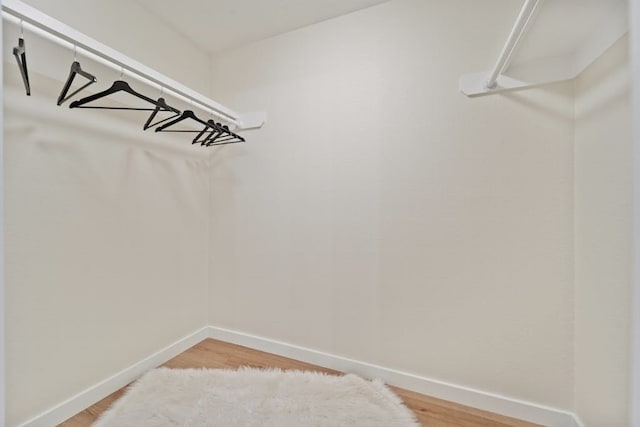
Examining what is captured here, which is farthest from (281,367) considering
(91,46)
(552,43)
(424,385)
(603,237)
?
(552,43)

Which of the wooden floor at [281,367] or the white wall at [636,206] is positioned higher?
the white wall at [636,206]

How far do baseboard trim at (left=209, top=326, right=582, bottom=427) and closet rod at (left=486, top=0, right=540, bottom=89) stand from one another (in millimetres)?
1606

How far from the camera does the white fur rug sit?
1.33m

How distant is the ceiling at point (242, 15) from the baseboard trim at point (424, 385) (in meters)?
2.18

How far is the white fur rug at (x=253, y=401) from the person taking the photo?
Answer: 1.33 metres

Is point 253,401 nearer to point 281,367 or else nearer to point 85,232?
point 281,367

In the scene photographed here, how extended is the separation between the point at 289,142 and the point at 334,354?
1.45 metres

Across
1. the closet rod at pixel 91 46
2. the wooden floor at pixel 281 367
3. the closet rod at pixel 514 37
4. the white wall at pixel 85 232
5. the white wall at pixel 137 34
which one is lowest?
the wooden floor at pixel 281 367

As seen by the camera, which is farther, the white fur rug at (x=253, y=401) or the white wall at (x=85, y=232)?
the white fur rug at (x=253, y=401)

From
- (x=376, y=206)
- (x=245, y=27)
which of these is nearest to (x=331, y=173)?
(x=376, y=206)

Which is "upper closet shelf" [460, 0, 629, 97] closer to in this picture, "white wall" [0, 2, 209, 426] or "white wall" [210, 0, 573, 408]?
"white wall" [210, 0, 573, 408]

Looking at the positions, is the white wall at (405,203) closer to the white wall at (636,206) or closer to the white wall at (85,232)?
the white wall at (85,232)

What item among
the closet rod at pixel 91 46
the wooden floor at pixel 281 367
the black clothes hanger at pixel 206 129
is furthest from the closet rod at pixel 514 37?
the wooden floor at pixel 281 367

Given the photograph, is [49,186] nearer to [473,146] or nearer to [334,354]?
[334,354]
